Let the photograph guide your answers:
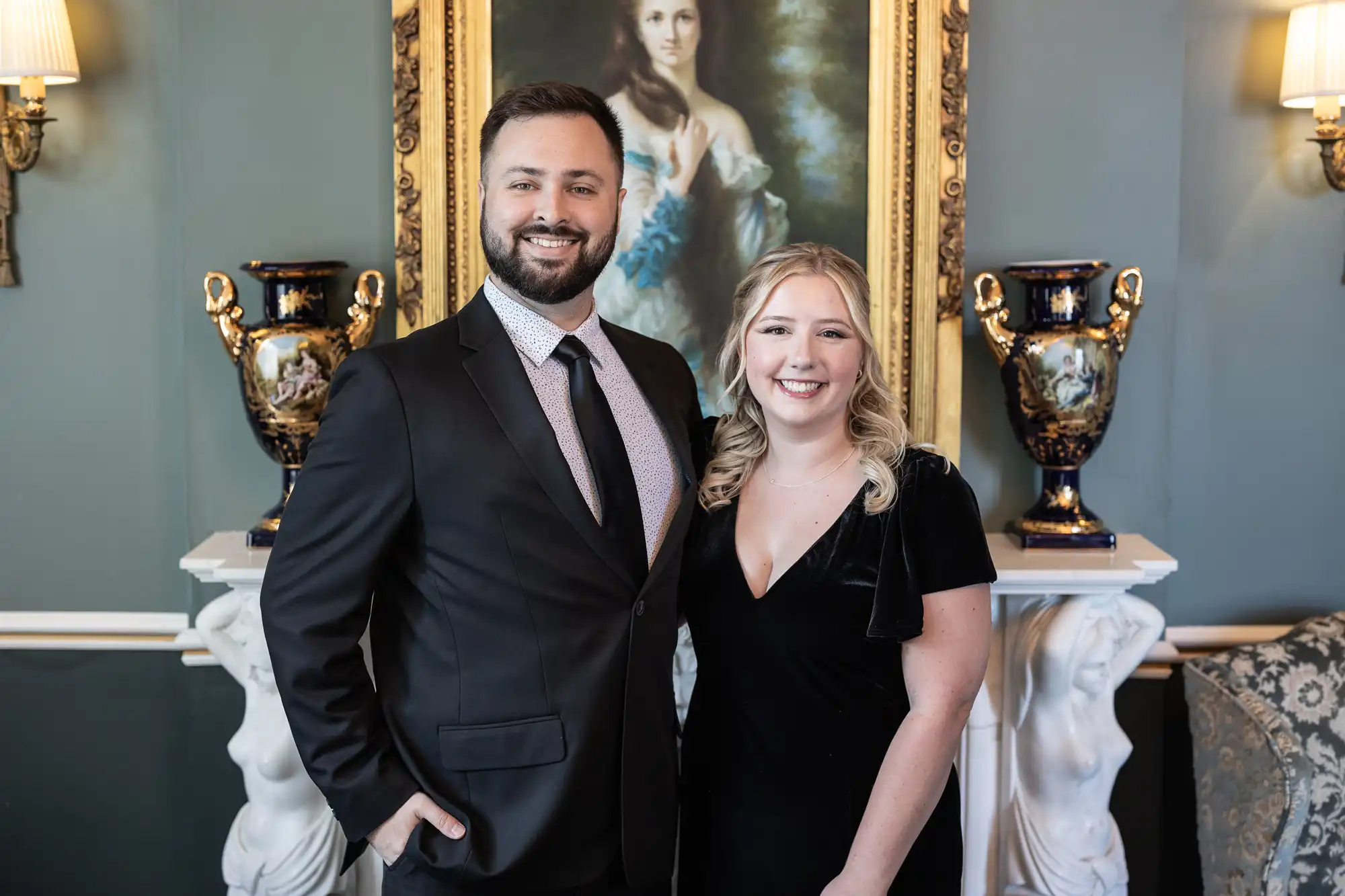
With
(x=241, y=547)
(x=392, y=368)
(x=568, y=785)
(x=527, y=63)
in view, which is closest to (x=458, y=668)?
(x=568, y=785)

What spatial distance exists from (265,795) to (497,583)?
4.36ft

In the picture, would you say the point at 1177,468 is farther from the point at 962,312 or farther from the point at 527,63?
the point at 527,63

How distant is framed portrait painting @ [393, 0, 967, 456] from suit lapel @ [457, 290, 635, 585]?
3.62ft

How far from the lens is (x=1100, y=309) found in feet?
9.61

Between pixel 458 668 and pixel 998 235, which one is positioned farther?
pixel 998 235

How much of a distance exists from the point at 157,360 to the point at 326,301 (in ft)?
1.66

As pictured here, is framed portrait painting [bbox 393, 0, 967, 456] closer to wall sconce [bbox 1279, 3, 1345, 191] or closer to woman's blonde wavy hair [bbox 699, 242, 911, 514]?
wall sconce [bbox 1279, 3, 1345, 191]

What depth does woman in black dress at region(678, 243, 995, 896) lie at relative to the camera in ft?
6.00

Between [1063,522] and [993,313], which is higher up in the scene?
[993,313]

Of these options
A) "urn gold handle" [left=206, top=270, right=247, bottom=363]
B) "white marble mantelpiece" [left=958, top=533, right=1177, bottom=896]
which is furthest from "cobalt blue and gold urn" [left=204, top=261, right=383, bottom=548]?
"white marble mantelpiece" [left=958, top=533, right=1177, bottom=896]

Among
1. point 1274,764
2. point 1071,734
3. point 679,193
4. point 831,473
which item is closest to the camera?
point 831,473

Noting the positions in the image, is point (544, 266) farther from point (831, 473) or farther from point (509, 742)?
point (509, 742)

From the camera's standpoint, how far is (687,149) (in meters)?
2.85

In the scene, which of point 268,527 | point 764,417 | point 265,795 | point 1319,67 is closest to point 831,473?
point 764,417
